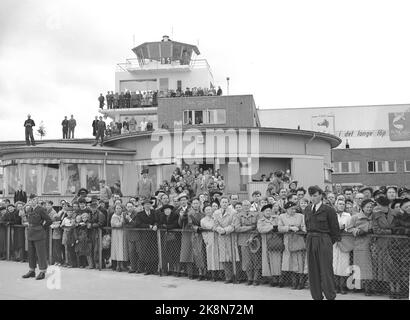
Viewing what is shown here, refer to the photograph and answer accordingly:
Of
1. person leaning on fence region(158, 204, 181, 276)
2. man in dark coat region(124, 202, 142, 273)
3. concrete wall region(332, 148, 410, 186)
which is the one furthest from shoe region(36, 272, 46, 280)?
concrete wall region(332, 148, 410, 186)

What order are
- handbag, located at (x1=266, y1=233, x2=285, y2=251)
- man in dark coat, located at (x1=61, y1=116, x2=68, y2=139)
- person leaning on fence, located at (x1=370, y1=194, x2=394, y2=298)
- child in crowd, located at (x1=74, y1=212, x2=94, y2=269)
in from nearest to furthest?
person leaning on fence, located at (x1=370, y1=194, x2=394, y2=298) < handbag, located at (x1=266, y1=233, x2=285, y2=251) < child in crowd, located at (x1=74, y1=212, x2=94, y2=269) < man in dark coat, located at (x1=61, y1=116, x2=68, y2=139)

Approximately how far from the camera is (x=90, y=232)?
12984mm

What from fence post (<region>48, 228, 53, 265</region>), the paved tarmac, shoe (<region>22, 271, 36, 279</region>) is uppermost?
fence post (<region>48, 228, 53, 265</region>)

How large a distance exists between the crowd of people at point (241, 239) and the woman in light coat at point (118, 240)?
24 mm

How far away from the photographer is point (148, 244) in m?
12.0

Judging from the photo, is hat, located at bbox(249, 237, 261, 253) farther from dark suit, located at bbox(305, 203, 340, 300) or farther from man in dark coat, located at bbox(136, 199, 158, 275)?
man in dark coat, located at bbox(136, 199, 158, 275)

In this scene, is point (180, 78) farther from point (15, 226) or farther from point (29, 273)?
point (29, 273)

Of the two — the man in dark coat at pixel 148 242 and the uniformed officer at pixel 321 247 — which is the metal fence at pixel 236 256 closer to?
the man in dark coat at pixel 148 242

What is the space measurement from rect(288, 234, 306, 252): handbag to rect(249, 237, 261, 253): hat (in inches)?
28.6

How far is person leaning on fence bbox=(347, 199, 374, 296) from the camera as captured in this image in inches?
373

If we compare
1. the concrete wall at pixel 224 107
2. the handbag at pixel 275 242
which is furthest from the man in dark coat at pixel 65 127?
the handbag at pixel 275 242

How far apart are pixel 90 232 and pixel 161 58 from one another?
1549 inches

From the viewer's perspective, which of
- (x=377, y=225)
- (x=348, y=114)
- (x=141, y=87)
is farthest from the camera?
(x=348, y=114)
